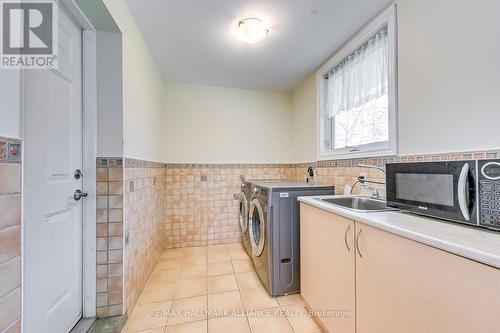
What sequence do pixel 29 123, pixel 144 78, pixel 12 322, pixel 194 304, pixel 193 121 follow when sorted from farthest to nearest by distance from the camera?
pixel 193 121 < pixel 144 78 < pixel 194 304 < pixel 29 123 < pixel 12 322

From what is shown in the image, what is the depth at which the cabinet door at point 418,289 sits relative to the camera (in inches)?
23.9

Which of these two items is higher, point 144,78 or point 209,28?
point 209,28

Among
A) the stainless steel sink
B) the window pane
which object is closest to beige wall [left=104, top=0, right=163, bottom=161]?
the stainless steel sink

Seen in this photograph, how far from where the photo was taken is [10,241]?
704 mm

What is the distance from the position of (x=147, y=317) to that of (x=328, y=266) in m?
1.41

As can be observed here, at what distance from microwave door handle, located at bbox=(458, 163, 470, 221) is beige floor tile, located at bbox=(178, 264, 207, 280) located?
2154 mm

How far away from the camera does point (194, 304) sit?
5.63ft


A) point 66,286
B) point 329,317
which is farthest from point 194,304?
point 329,317

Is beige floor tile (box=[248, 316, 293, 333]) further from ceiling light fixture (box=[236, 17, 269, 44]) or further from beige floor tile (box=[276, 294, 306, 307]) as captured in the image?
ceiling light fixture (box=[236, 17, 269, 44])

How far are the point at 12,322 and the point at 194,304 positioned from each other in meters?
1.24

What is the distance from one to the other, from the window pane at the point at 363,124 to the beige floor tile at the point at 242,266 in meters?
1.73

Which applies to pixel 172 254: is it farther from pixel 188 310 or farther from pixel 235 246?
pixel 188 310

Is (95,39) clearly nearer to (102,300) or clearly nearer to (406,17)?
(102,300)

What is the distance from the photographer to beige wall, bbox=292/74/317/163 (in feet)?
8.93
